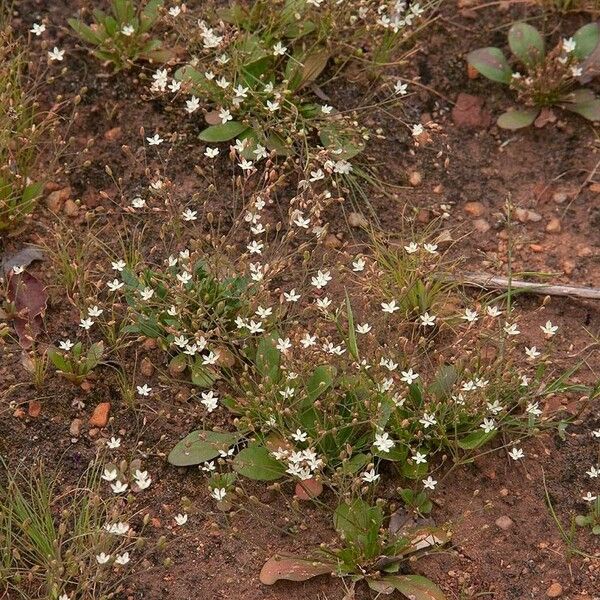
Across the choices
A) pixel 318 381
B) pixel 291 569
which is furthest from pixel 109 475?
pixel 318 381

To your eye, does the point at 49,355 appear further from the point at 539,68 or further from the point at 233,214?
the point at 539,68

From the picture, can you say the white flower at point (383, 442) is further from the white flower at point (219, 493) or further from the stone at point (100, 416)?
the stone at point (100, 416)

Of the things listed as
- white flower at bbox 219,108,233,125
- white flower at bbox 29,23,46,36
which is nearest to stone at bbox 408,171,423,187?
white flower at bbox 219,108,233,125

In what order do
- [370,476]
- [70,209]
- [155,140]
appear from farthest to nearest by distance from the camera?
[70,209], [155,140], [370,476]

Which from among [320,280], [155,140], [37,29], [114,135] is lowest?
[320,280]

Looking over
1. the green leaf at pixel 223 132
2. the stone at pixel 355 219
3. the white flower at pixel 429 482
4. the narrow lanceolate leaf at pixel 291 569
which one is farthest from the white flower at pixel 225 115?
the narrow lanceolate leaf at pixel 291 569

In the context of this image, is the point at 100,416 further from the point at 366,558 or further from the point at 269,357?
the point at 366,558
